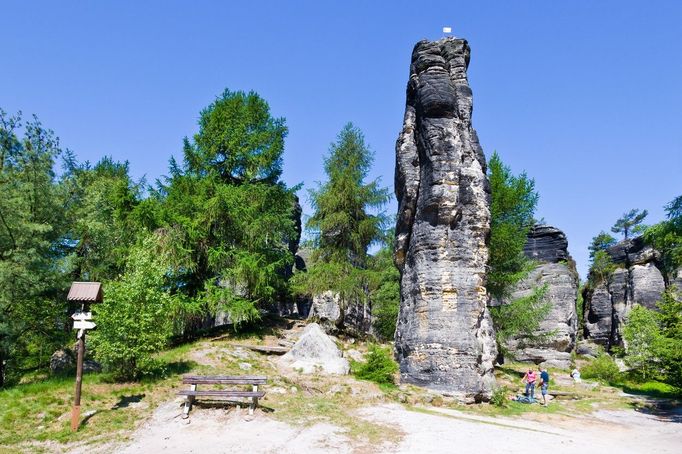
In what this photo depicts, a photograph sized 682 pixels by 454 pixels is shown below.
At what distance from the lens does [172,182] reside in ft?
73.5

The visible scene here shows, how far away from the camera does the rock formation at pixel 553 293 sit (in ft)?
115

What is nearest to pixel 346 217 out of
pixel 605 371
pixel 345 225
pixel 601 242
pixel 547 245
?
pixel 345 225

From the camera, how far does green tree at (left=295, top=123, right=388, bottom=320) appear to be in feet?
82.5

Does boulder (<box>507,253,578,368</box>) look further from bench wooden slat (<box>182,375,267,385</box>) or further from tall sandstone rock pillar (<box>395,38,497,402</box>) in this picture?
bench wooden slat (<box>182,375,267,385</box>)

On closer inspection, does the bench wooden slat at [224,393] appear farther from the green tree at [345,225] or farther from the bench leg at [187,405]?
the green tree at [345,225]

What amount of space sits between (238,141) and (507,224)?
48.3 feet

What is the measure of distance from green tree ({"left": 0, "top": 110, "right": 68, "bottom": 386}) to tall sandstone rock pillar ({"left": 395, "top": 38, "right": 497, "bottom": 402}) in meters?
13.1

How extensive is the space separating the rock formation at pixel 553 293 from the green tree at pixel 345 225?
499 inches

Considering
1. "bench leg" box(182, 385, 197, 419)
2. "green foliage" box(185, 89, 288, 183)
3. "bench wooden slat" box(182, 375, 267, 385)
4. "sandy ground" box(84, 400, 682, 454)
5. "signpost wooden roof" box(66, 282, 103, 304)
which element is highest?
"green foliage" box(185, 89, 288, 183)

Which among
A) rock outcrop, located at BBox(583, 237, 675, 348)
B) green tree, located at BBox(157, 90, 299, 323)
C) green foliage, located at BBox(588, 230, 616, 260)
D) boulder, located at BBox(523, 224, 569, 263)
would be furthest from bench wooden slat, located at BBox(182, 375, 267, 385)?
green foliage, located at BBox(588, 230, 616, 260)

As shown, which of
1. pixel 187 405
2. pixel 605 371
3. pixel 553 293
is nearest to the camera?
pixel 187 405

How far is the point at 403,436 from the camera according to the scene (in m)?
10.5

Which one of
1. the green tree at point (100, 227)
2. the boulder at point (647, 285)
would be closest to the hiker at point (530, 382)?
the green tree at point (100, 227)

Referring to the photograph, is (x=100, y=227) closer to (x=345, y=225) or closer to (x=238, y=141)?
(x=238, y=141)
